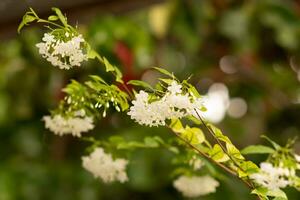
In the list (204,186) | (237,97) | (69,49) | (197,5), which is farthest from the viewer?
(237,97)

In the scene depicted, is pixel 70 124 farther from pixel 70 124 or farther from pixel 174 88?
pixel 174 88

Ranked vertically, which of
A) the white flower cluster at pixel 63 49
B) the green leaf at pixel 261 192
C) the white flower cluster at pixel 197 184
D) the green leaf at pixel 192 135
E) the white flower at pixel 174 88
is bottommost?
the green leaf at pixel 261 192

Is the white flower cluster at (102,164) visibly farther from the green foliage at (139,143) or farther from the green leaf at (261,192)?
the green leaf at (261,192)

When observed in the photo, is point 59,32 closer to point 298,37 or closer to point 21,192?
point 21,192

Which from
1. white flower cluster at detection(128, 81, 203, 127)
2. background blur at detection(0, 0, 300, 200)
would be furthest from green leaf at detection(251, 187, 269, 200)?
background blur at detection(0, 0, 300, 200)

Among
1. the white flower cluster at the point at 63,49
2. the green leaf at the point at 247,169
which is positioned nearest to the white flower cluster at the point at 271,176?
the green leaf at the point at 247,169

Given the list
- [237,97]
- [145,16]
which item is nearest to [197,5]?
[145,16]
